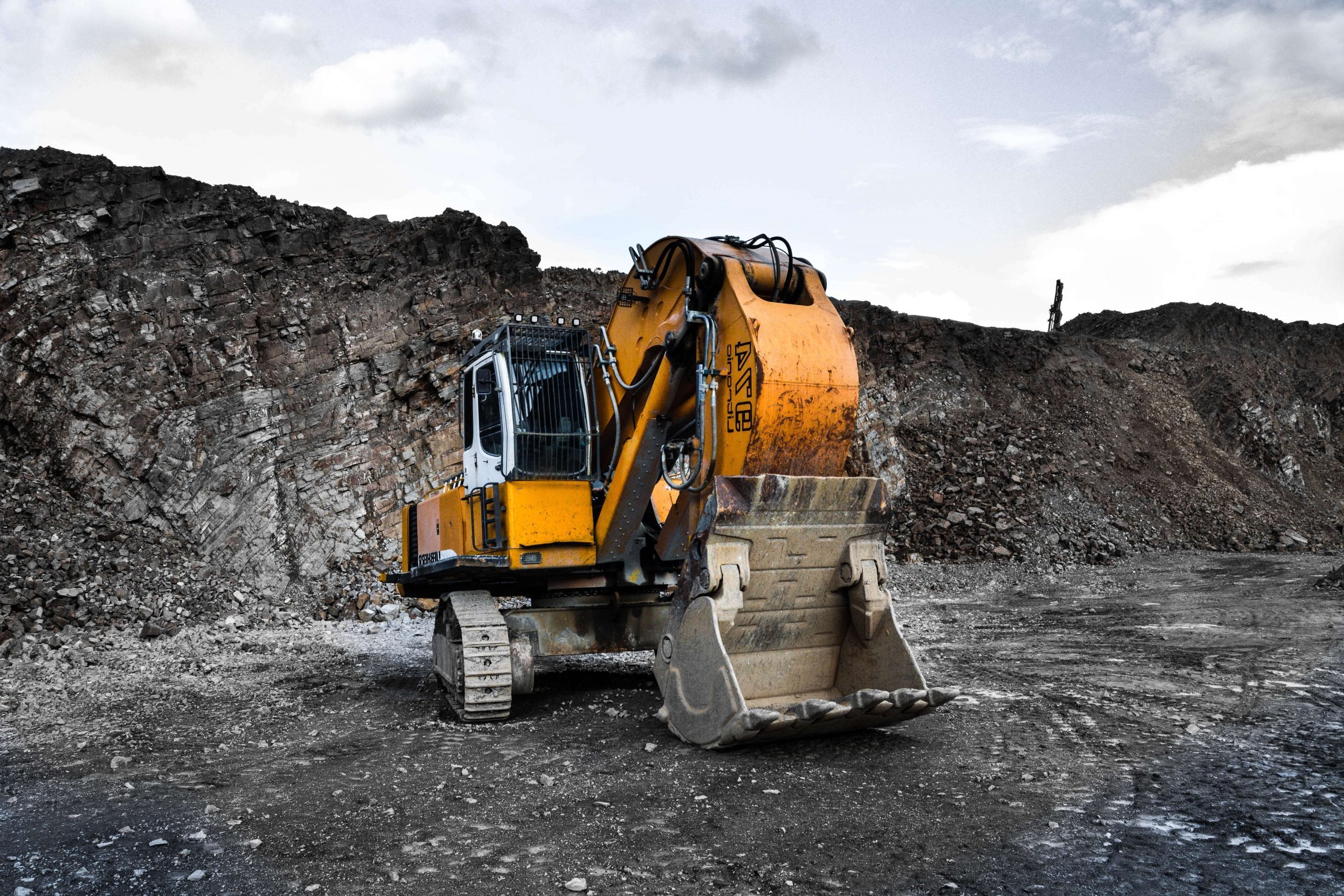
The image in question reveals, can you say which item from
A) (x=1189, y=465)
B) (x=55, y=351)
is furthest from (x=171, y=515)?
(x=1189, y=465)

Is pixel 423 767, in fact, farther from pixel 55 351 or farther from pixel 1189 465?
pixel 1189 465

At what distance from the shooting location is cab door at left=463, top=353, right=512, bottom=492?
21.9 feet

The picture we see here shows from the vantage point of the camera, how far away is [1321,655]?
788 cm

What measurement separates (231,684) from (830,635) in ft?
18.2

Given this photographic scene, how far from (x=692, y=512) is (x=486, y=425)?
228 cm

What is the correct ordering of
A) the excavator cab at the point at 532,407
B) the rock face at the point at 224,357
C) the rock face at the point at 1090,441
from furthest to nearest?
1. the rock face at the point at 1090,441
2. the rock face at the point at 224,357
3. the excavator cab at the point at 532,407

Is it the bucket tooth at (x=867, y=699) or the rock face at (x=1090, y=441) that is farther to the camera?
the rock face at (x=1090, y=441)

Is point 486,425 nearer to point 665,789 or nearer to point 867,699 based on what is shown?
point 665,789

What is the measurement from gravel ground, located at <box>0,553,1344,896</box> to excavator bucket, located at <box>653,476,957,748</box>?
0.28 m

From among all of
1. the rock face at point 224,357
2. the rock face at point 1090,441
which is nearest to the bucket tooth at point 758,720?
the rock face at point 224,357

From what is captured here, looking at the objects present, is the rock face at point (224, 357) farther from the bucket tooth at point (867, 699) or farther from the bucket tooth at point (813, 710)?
the bucket tooth at point (867, 699)

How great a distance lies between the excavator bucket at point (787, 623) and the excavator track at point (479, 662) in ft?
4.54

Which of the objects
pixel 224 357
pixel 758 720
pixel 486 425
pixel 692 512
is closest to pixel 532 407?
pixel 486 425

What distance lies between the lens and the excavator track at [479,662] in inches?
241
